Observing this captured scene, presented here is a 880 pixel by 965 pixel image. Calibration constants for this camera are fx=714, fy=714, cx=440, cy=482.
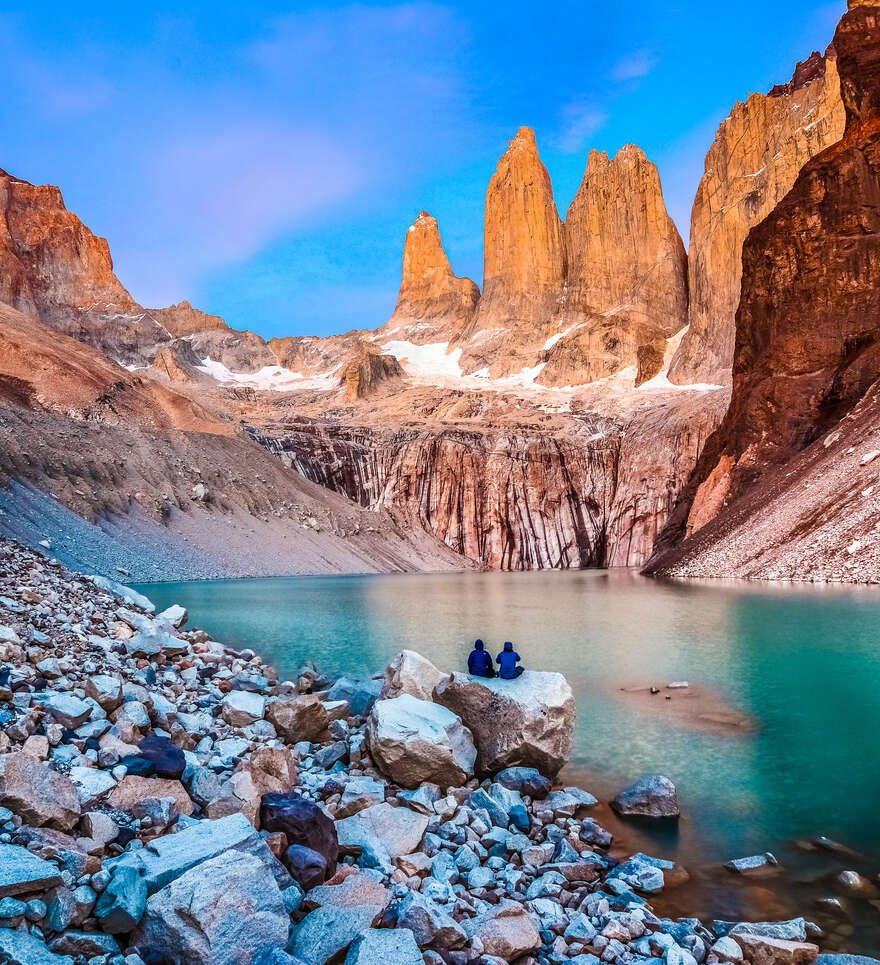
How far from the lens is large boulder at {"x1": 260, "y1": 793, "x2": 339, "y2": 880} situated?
5824mm

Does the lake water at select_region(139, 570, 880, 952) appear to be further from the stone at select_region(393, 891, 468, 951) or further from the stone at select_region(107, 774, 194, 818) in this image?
the stone at select_region(107, 774, 194, 818)

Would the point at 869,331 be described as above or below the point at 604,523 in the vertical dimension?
above

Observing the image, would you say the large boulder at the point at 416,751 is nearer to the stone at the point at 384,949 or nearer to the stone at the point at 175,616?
the stone at the point at 384,949

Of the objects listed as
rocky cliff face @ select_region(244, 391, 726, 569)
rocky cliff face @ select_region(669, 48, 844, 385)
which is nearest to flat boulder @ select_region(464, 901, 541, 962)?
rocky cliff face @ select_region(244, 391, 726, 569)

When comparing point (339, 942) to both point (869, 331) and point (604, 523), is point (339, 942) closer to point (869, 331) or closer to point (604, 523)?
point (869, 331)

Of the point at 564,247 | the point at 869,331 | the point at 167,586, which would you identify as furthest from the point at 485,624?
the point at 564,247

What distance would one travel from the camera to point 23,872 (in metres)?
4.32

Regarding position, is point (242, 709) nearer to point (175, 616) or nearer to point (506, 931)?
point (506, 931)

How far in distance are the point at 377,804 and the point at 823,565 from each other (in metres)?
30.7

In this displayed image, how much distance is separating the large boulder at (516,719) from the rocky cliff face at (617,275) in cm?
10133

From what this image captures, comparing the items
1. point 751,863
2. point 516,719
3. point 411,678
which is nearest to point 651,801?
point 751,863

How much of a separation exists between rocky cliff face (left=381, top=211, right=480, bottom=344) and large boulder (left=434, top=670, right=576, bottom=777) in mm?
137529

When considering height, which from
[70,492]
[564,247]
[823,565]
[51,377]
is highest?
[564,247]

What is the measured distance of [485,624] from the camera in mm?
24594
